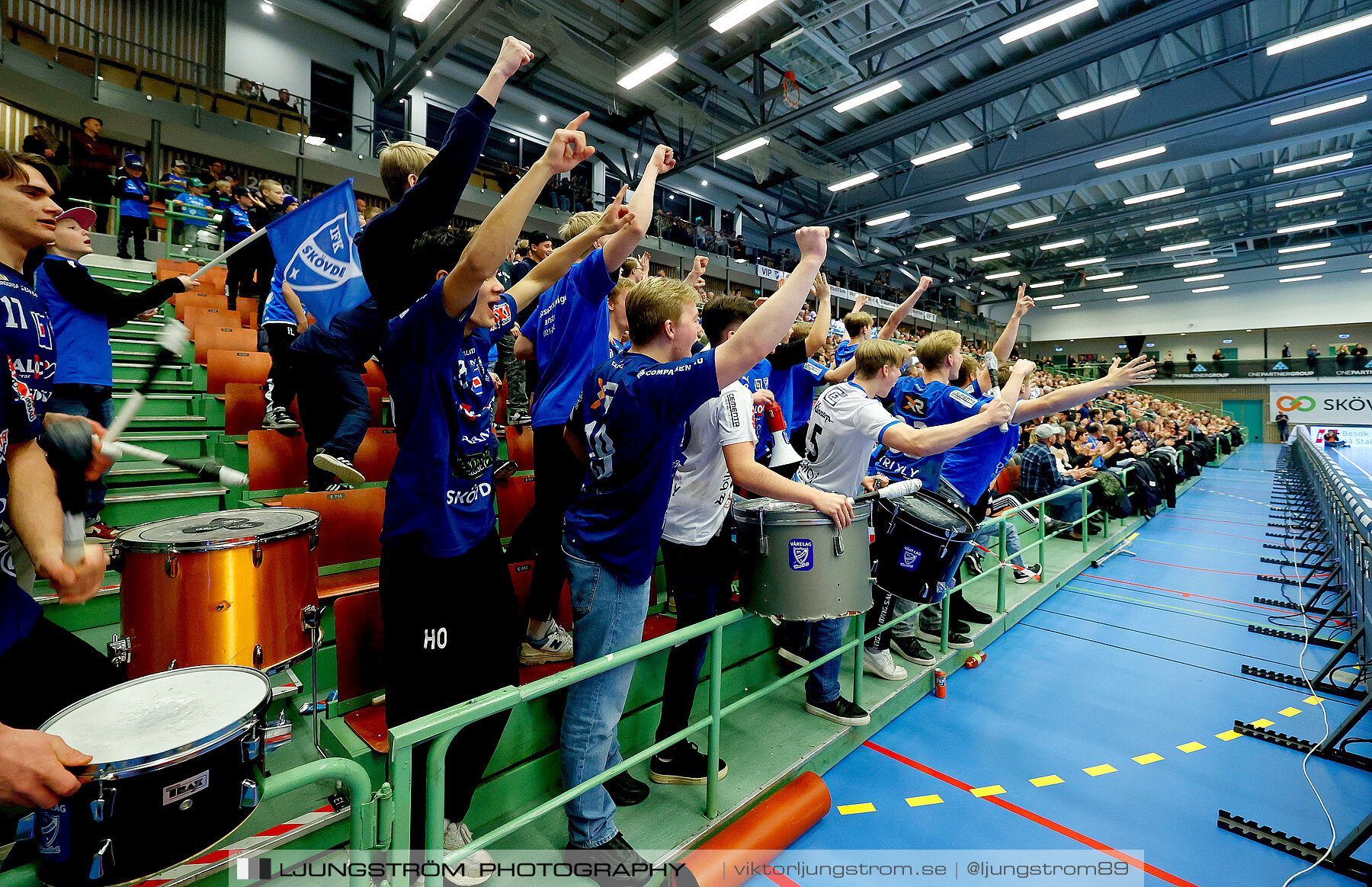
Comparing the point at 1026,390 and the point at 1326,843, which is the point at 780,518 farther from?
the point at 1026,390

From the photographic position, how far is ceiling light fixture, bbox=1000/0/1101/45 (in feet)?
29.0

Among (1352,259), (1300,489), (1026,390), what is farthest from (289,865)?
(1352,259)

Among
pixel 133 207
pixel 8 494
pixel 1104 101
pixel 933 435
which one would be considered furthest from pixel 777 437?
pixel 1104 101

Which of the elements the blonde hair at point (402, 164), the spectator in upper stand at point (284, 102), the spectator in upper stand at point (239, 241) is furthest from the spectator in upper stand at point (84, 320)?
the spectator in upper stand at point (284, 102)

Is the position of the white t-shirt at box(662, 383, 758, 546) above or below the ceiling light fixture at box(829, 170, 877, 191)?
below

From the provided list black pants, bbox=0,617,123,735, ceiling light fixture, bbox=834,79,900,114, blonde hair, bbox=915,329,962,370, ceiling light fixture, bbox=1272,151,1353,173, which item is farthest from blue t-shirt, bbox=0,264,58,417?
ceiling light fixture, bbox=1272,151,1353,173

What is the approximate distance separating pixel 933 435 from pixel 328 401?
10.6 ft

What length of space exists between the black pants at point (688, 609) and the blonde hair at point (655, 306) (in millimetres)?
971

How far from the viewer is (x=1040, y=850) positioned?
2.48 m

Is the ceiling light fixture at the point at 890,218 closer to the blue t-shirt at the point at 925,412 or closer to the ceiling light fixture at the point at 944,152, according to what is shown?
the ceiling light fixture at the point at 944,152

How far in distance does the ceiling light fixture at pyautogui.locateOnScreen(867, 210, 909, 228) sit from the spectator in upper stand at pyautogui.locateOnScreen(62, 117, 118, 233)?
18.8 metres

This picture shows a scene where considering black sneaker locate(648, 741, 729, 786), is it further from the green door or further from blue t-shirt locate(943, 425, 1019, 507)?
the green door

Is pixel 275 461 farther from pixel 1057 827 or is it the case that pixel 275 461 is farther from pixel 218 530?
pixel 1057 827

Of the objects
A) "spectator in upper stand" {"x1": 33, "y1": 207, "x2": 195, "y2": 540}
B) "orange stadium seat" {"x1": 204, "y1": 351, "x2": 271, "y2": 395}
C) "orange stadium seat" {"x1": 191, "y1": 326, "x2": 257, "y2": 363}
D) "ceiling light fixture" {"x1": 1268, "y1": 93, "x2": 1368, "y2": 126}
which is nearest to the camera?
"spectator in upper stand" {"x1": 33, "y1": 207, "x2": 195, "y2": 540}
